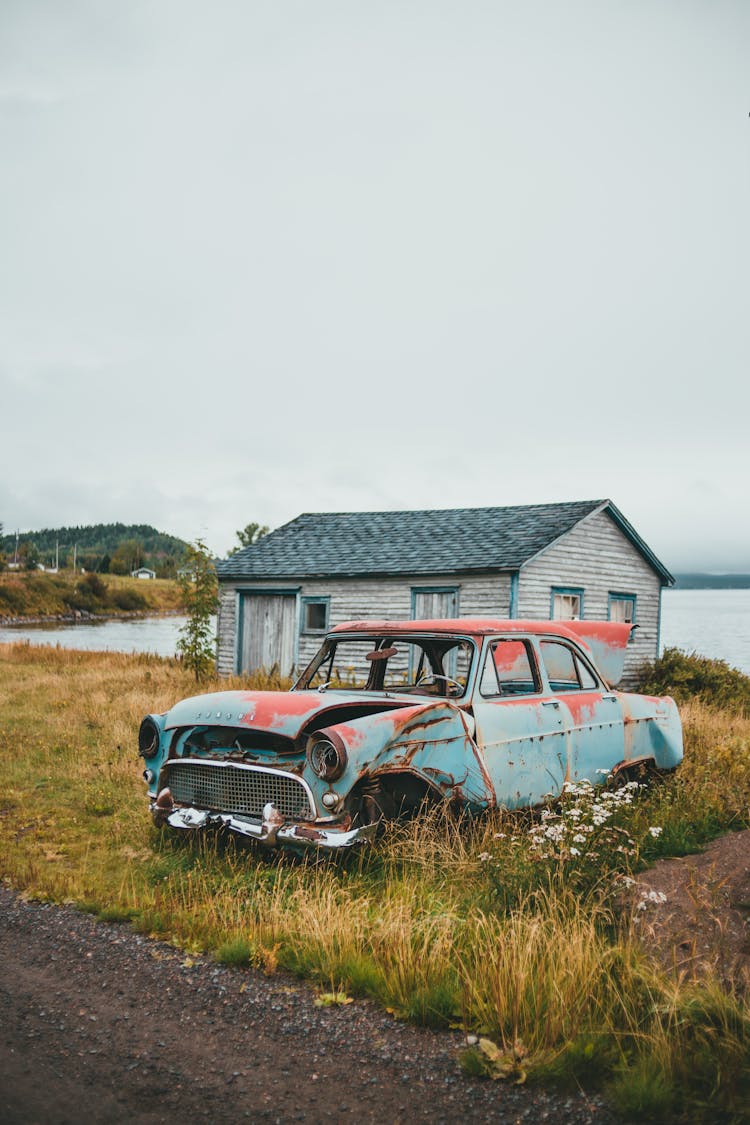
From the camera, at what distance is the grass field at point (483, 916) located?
10.6ft

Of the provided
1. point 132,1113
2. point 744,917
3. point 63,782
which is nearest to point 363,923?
point 132,1113

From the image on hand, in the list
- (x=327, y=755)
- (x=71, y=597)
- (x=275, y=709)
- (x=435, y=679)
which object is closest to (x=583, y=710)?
(x=435, y=679)

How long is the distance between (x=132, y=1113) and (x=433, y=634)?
3.87 meters

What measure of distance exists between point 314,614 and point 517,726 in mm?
14402

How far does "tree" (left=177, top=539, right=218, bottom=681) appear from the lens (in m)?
18.8

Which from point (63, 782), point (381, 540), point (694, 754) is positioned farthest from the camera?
point (381, 540)

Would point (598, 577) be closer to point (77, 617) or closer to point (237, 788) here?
point (237, 788)

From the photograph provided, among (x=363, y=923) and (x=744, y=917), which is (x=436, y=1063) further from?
(x=744, y=917)

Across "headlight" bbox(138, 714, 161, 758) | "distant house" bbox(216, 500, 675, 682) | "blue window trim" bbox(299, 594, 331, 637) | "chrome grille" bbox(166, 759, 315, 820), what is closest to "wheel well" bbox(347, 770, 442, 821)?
"chrome grille" bbox(166, 759, 315, 820)

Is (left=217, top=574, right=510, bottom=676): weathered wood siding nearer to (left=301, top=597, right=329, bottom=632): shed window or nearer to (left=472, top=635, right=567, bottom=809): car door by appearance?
(left=301, top=597, right=329, bottom=632): shed window

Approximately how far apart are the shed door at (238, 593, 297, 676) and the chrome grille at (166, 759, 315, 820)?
13.9m

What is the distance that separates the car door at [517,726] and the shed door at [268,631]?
13668mm

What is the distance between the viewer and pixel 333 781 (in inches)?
199

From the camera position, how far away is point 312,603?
20.0 m
